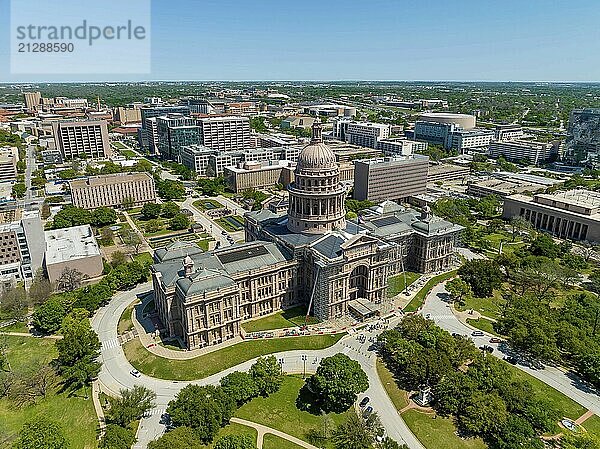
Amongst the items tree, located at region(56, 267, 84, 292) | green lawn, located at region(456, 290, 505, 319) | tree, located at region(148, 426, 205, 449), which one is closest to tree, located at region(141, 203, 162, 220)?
tree, located at region(56, 267, 84, 292)

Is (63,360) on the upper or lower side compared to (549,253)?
lower

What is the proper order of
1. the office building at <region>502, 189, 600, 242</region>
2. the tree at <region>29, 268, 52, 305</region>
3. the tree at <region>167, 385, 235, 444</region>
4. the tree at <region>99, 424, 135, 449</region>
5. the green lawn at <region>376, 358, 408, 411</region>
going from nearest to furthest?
the tree at <region>99, 424, 135, 449</region>
the tree at <region>167, 385, 235, 444</region>
the green lawn at <region>376, 358, 408, 411</region>
the tree at <region>29, 268, 52, 305</region>
the office building at <region>502, 189, 600, 242</region>

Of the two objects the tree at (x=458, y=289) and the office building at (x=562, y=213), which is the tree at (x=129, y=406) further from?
the office building at (x=562, y=213)

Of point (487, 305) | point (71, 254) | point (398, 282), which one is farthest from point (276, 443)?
point (71, 254)

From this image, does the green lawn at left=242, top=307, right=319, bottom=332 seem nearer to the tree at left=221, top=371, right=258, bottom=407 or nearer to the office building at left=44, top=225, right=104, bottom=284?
the tree at left=221, top=371, right=258, bottom=407

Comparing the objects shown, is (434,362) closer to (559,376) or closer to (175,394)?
(559,376)

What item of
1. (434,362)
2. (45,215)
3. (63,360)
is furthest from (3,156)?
(434,362)

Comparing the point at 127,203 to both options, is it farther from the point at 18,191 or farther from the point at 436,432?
the point at 436,432

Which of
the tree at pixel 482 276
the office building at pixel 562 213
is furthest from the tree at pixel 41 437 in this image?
the office building at pixel 562 213
